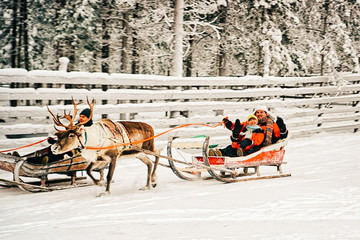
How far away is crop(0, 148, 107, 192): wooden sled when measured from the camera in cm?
574

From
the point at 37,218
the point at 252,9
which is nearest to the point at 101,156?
the point at 37,218

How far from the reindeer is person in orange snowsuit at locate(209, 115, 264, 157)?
1.34 meters

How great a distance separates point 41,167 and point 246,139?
3.39m

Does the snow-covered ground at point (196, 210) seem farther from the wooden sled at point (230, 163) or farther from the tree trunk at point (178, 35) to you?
the tree trunk at point (178, 35)

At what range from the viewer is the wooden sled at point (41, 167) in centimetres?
574

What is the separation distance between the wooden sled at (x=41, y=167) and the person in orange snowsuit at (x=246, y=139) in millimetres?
2152

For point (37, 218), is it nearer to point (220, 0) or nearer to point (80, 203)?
point (80, 203)

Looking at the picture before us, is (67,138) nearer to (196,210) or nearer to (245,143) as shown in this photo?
(196,210)

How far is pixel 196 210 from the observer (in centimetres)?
493

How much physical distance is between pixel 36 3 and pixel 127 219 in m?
23.0

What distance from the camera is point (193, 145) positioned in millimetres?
6641

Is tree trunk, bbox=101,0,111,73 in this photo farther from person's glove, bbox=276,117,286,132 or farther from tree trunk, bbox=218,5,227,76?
person's glove, bbox=276,117,286,132

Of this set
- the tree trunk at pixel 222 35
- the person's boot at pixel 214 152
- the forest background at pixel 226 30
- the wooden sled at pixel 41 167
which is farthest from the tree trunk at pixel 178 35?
the wooden sled at pixel 41 167

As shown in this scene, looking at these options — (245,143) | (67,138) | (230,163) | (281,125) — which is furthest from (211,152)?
(67,138)
